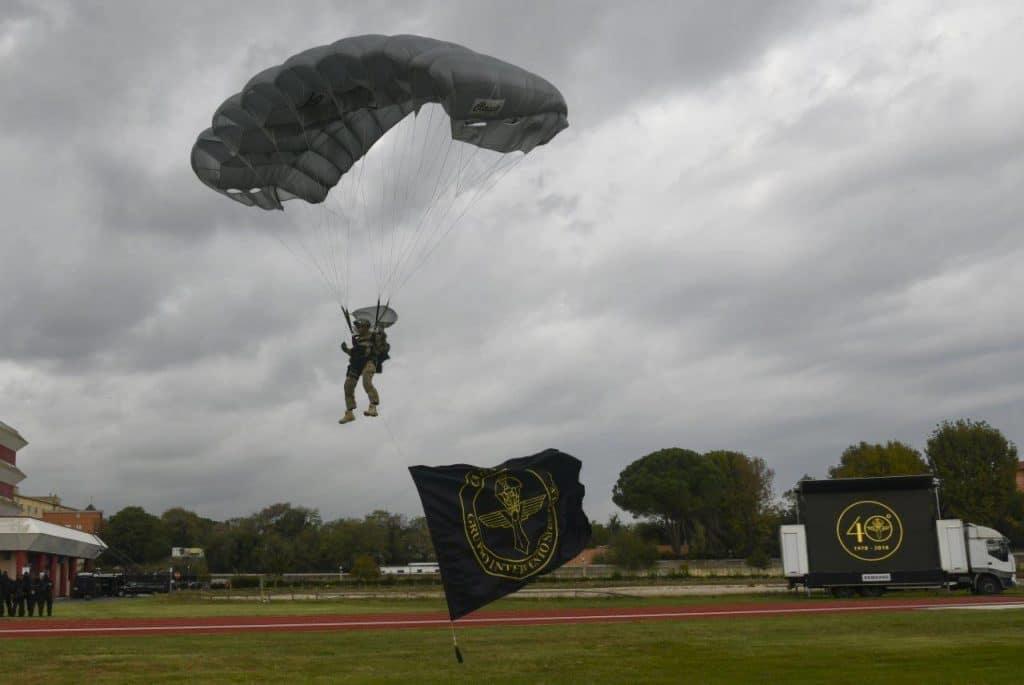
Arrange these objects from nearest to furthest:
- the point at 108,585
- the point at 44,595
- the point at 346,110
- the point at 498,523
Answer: the point at 498,523
the point at 346,110
the point at 44,595
the point at 108,585

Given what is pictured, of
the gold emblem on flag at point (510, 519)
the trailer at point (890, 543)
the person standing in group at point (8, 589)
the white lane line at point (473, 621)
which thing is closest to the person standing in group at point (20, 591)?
the person standing in group at point (8, 589)

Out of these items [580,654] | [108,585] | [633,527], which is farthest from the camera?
[633,527]

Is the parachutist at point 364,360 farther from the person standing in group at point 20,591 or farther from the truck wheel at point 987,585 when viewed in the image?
the truck wheel at point 987,585

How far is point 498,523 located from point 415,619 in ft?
44.0

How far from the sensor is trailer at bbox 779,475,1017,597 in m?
29.4

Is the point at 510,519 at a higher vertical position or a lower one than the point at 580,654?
higher

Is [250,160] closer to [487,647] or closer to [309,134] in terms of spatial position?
[309,134]

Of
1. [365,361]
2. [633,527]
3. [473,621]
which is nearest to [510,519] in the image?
[365,361]

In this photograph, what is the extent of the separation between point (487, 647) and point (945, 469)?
59.5 m

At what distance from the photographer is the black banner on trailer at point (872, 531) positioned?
29.5 metres

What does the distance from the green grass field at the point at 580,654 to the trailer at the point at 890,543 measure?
10.4m

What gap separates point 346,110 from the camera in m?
18.6

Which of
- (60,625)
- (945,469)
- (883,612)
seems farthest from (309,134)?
(945,469)

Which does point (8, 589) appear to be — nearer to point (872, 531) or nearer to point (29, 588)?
point (29, 588)
